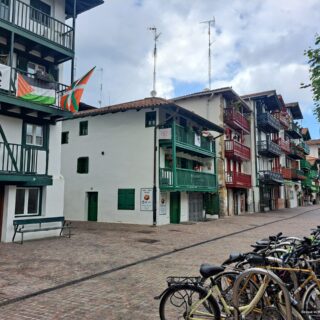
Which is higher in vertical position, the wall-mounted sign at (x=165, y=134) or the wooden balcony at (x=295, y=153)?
the wooden balcony at (x=295, y=153)

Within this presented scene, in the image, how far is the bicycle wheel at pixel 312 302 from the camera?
13.7ft

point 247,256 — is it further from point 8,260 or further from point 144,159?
point 144,159

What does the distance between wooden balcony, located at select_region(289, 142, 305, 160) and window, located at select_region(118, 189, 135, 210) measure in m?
32.2

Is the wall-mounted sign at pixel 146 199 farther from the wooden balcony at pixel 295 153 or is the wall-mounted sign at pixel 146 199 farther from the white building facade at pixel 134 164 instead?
the wooden balcony at pixel 295 153

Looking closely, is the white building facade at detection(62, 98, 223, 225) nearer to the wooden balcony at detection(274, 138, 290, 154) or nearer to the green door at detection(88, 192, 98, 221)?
the green door at detection(88, 192, 98, 221)

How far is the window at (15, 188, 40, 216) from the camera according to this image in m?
13.0

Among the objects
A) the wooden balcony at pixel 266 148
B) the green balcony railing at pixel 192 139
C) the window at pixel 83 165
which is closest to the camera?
the green balcony railing at pixel 192 139

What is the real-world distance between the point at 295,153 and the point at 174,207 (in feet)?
107

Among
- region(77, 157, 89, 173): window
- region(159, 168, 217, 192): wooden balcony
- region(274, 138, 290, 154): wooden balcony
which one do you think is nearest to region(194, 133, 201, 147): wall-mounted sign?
region(159, 168, 217, 192): wooden balcony

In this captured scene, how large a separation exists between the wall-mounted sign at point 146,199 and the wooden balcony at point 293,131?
107 ft

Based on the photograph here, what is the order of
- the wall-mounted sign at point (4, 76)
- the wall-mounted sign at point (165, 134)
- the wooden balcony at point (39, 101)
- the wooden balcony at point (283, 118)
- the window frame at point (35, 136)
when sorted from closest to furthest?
1. the wall-mounted sign at point (4, 76)
2. the wooden balcony at point (39, 101)
3. the window frame at point (35, 136)
4. the wall-mounted sign at point (165, 134)
5. the wooden balcony at point (283, 118)

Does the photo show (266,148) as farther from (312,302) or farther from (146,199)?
(312,302)

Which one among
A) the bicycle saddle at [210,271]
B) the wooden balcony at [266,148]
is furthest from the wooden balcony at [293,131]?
the bicycle saddle at [210,271]

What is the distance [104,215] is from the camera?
20.8 metres
